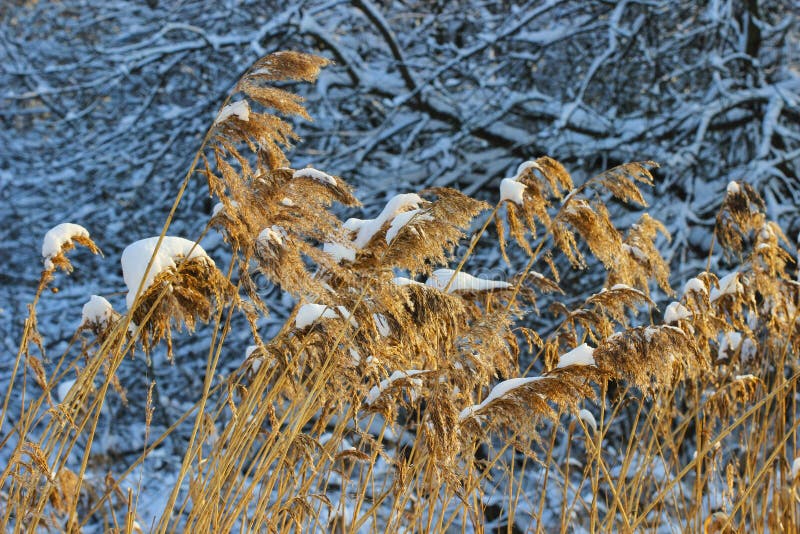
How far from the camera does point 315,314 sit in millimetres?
1495

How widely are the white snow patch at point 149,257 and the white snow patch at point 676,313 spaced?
3.45ft

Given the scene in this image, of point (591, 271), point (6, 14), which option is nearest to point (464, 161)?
point (591, 271)

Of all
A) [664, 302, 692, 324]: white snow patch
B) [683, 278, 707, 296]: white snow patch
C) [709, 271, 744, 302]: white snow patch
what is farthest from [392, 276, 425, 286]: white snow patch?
[709, 271, 744, 302]: white snow patch

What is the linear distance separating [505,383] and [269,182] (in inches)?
22.0

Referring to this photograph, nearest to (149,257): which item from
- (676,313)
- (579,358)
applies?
(579,358)

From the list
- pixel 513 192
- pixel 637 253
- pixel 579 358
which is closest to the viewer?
pixel 579 358

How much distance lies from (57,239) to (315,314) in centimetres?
50

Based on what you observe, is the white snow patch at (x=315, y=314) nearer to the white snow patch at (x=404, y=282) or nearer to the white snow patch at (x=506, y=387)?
the white snow patch at (x=404, y=282)

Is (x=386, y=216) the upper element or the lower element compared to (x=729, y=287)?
upper

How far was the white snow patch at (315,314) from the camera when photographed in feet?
4.84

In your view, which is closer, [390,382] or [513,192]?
[390,382]

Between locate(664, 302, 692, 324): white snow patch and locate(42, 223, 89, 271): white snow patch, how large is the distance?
4.12 feet

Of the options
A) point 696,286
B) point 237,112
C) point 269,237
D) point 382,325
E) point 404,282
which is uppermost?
point 237,112

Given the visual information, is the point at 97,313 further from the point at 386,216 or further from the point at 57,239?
the point at 386,216
